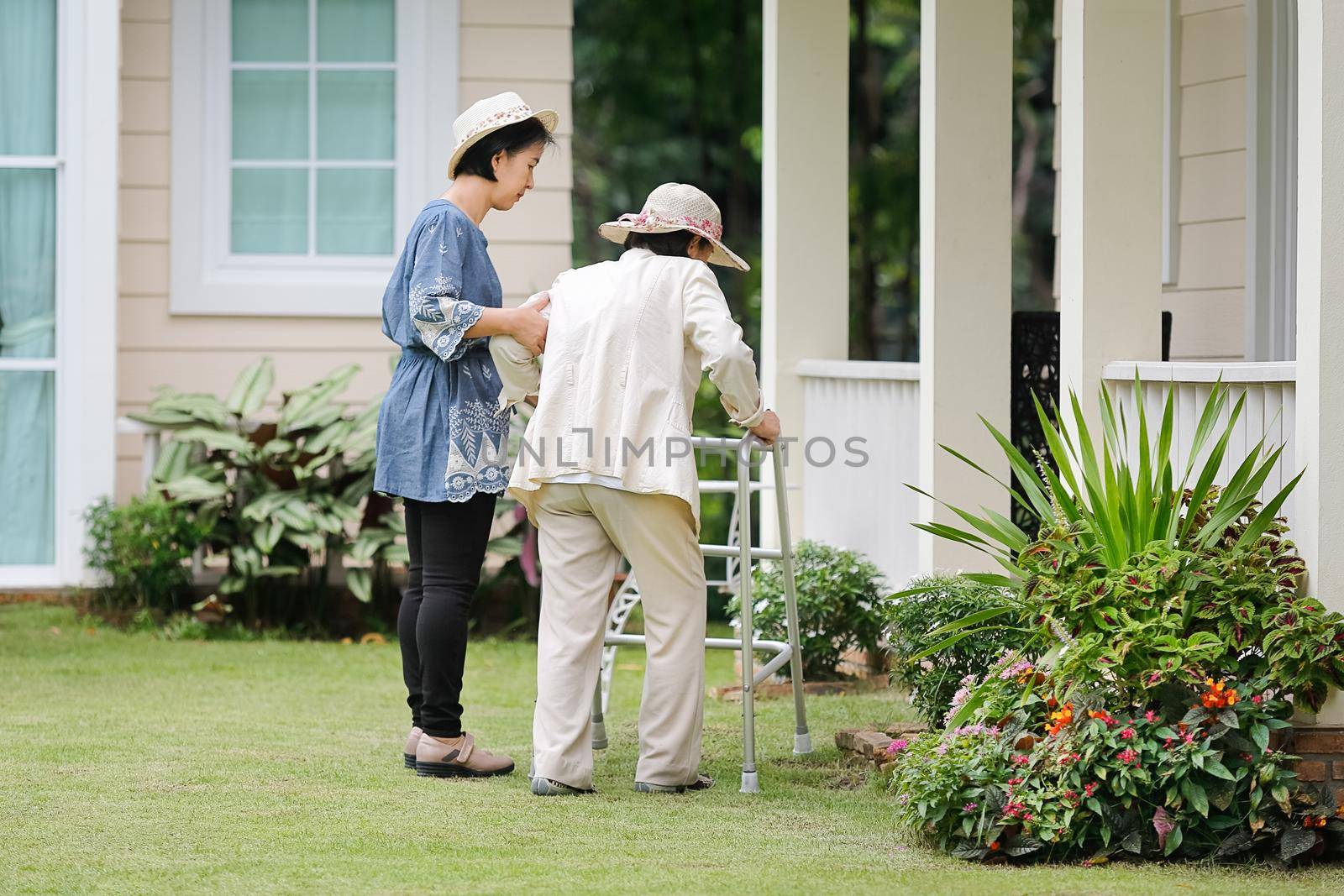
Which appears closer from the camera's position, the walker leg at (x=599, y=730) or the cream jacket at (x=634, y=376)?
the cream jacket at (x=634, y=376)

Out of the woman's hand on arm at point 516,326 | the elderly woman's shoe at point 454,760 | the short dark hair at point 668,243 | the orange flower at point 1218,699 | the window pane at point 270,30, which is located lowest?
the elderly woman's shoe at point 454,760

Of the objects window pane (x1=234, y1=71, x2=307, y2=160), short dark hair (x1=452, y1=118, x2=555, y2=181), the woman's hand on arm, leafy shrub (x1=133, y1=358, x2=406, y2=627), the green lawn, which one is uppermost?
window pane (x1=234, y1=71, x2=307, y2=160)

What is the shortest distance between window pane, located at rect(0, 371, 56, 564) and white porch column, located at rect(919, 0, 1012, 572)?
4.40 m

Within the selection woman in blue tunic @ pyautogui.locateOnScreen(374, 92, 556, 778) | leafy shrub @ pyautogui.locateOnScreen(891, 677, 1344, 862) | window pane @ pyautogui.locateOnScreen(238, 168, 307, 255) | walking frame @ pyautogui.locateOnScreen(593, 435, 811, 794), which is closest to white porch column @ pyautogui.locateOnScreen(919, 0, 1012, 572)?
walking frame @ pyautogui.locateOnScreen(593, 435, 811, 794)

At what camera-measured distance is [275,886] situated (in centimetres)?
370

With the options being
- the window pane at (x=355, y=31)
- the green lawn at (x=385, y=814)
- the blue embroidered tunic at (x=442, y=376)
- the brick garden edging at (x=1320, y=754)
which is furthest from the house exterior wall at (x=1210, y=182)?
the window pane at (x=355, y=31)

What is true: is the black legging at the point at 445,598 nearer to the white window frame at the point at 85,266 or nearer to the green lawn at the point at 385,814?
the green lawn at the point at 385,814

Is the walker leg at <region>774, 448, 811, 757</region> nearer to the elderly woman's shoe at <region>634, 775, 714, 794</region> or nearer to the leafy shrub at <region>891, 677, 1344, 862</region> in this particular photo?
the elderly woman's shoe at <region>634, 775, 714, 794</region>

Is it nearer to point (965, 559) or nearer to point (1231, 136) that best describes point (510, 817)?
point (965, 559)

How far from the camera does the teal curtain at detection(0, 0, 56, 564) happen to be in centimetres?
814

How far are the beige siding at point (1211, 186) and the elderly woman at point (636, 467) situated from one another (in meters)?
3.18

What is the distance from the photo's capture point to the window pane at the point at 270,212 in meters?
8.72

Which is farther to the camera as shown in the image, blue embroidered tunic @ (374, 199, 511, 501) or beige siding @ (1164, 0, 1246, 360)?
beige siding @ (1164, 0, 1246, 360)

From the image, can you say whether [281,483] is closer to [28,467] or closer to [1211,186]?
[28,467]
